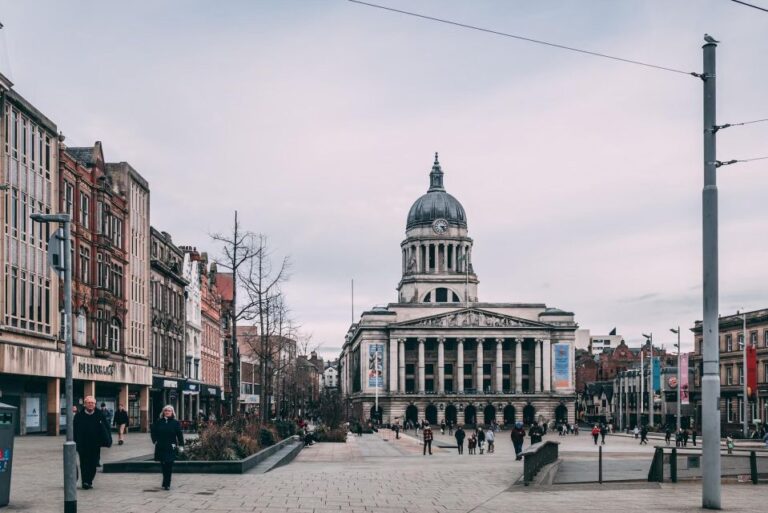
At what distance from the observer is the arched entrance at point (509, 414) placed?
562 ft

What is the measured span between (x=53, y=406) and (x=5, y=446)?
3313 cm

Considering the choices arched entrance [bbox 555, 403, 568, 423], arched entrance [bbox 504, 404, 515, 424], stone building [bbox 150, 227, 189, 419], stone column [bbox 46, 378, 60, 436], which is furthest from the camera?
arched entrance [bbox 504, 404, 515, 424]

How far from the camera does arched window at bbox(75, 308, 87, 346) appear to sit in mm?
53562

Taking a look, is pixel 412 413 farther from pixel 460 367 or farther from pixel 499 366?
pixel 499 366

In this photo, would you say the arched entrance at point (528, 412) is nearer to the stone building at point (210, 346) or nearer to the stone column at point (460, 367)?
the stone column at point (460, 367)

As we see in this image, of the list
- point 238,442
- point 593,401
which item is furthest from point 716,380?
point 593,401

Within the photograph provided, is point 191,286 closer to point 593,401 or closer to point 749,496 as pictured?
point 749,496

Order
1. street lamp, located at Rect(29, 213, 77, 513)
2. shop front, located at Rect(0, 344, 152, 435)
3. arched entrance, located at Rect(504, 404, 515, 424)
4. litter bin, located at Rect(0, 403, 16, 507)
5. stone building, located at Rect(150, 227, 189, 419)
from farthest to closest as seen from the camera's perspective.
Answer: arched entrance, located at Rect(504, 404, 515, 424) → stone building, located at Rect(150, 227, 189, 419) → shop front, located at Rect(0, 344, 152, 435) → litter bin, located at Rect(0, 403, 16, 507) → street lamp, located at Rect(29, 213, 77, 513)

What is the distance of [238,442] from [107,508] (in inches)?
502

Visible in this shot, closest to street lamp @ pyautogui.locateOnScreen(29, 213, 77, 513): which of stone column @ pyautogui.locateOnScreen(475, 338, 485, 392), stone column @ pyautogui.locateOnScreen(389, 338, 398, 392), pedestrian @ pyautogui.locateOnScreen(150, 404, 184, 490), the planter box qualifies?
Result: pedestrian @ pyautogui.locateOnScreen(150, 404, 184, 490)

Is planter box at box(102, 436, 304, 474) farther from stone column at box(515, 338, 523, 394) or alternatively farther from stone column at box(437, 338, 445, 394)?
stone column at box(515, 338, 523, 394)

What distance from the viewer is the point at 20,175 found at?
4444 cm

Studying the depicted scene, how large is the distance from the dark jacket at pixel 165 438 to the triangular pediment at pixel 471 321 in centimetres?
15201

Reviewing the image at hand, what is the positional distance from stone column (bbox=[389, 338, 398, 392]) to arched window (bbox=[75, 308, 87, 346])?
120 meters
